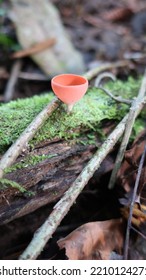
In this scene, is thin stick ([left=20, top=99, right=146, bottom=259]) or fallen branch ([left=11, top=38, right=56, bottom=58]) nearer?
thin stick ([left=20, top=99, right=146, bottom=259])

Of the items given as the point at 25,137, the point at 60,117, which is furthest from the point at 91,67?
the point at 25,137

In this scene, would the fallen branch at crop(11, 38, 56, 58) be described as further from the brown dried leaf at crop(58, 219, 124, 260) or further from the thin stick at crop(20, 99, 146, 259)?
the brown dried leaf at crop(58, 219, 124, 260)

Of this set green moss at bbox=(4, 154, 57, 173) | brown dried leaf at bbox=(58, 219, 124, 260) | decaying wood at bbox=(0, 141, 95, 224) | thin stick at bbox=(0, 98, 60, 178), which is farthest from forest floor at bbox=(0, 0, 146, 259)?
thin stick at bbox=(0, 98, 60, 178)

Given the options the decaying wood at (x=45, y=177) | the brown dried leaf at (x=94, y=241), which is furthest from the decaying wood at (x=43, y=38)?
the brown dried leaf at (x=94, y=241)

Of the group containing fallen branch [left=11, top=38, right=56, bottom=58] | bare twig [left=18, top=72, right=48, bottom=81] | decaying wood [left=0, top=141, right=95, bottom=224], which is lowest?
decaying wood [left=0, top=141, right=95, bottom=224]

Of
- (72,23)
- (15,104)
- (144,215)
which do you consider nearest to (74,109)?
(15,104)

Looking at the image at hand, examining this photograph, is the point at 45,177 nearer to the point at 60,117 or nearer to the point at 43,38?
the point at 60,117
